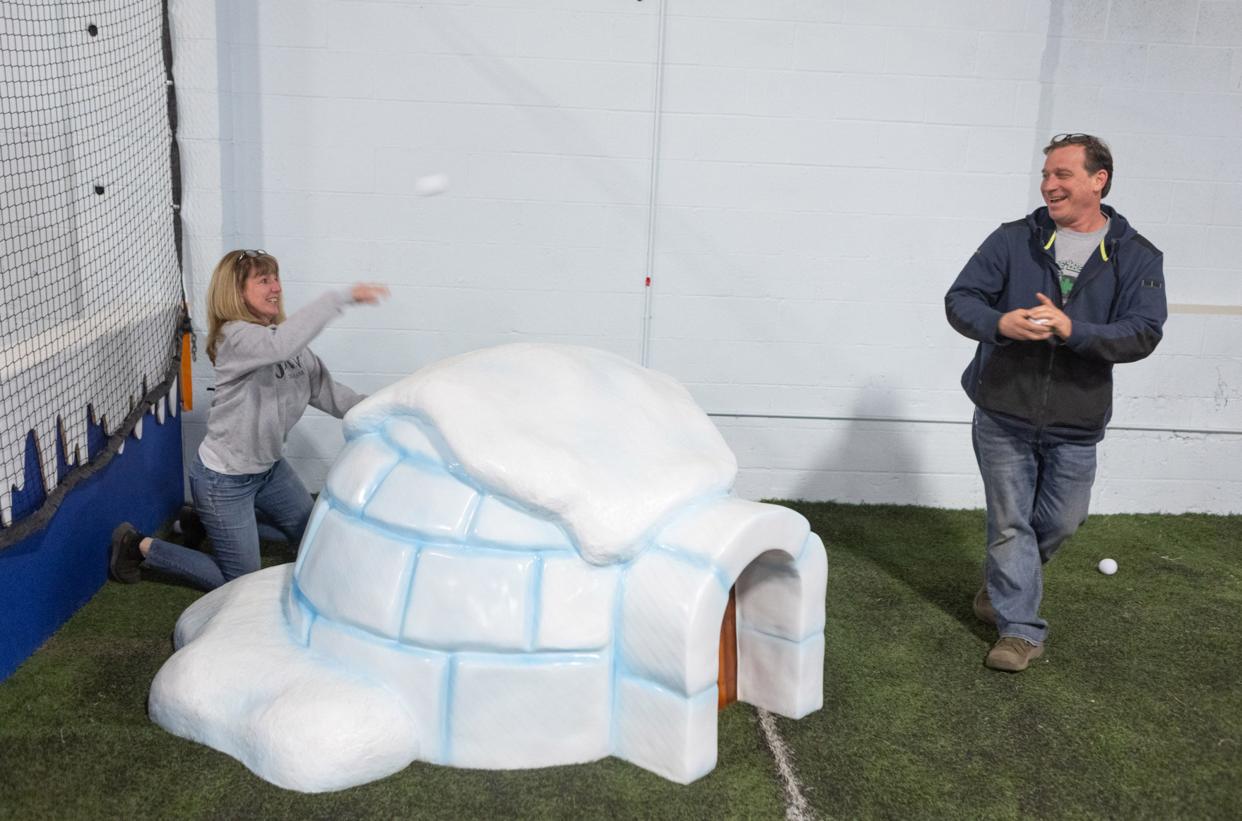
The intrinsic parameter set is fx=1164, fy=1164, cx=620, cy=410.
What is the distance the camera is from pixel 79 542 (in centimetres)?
384

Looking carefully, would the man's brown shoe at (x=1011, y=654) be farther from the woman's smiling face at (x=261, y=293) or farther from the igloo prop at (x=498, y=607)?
the woman's smiling face at (x=261, y=293)

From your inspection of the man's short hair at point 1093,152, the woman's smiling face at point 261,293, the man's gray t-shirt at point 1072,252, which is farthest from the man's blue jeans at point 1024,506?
the woman's smiling face at point 261,293

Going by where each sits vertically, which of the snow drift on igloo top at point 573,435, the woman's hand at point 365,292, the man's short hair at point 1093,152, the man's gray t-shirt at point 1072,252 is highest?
the man's short hair at point 1093,152

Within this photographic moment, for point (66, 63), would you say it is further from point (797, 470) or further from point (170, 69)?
point (797, 470)

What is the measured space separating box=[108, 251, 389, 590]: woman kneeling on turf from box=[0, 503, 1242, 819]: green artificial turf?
0.18 metres

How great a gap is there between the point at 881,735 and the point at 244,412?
218cm

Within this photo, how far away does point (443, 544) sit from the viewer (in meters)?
2.85

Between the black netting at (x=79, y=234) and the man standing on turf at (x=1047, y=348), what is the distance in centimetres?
281

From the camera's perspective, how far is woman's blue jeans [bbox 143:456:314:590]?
379 cm

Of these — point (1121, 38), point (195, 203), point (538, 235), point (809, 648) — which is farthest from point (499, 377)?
point (1121, 38)

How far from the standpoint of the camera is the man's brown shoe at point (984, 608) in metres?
3.97

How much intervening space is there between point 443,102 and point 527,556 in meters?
2.67

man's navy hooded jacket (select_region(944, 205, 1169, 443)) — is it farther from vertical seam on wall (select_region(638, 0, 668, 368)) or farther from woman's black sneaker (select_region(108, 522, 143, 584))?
woman's black sneaker (select_region(108, 522, 143, 584))

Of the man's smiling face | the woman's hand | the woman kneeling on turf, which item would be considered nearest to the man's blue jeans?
the man's smiling face
